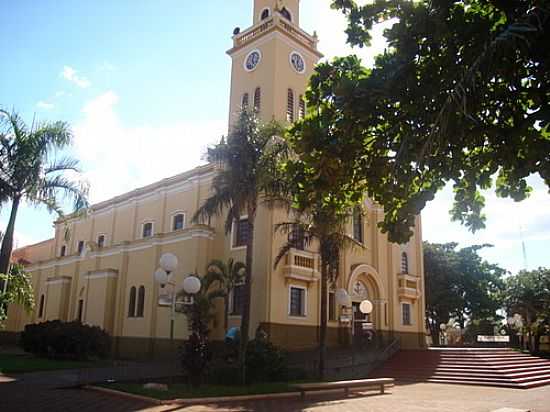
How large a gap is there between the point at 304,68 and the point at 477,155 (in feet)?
71.7

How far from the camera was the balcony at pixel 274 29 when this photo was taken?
2870cm

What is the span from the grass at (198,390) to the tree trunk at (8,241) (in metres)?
4.54

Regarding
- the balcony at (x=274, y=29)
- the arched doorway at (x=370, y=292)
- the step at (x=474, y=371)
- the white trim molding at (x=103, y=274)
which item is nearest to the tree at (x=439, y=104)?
the step at (x=474, y=371)

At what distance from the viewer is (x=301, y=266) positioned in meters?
25.4

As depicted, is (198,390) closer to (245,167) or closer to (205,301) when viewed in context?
(245,167)

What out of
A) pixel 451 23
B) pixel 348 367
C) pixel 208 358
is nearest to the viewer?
pixel 451 23

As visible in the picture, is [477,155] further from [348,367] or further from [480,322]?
[480,322]

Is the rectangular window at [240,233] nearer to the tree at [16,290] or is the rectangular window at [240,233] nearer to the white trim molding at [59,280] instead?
the tree at [16,290]

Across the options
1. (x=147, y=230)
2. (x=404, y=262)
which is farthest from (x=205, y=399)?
(x=404, y=262)

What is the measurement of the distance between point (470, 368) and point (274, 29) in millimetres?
19556

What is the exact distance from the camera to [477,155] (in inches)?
360

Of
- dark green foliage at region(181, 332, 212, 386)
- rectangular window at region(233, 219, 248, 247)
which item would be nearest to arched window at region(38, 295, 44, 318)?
rectangular window at region(233, 219, 248, 247)

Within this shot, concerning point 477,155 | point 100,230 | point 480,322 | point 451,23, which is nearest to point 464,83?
point 451,23

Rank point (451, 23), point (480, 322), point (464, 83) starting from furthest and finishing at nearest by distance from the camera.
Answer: point (480, 322)
point (451, 23)
point (464, 83)
